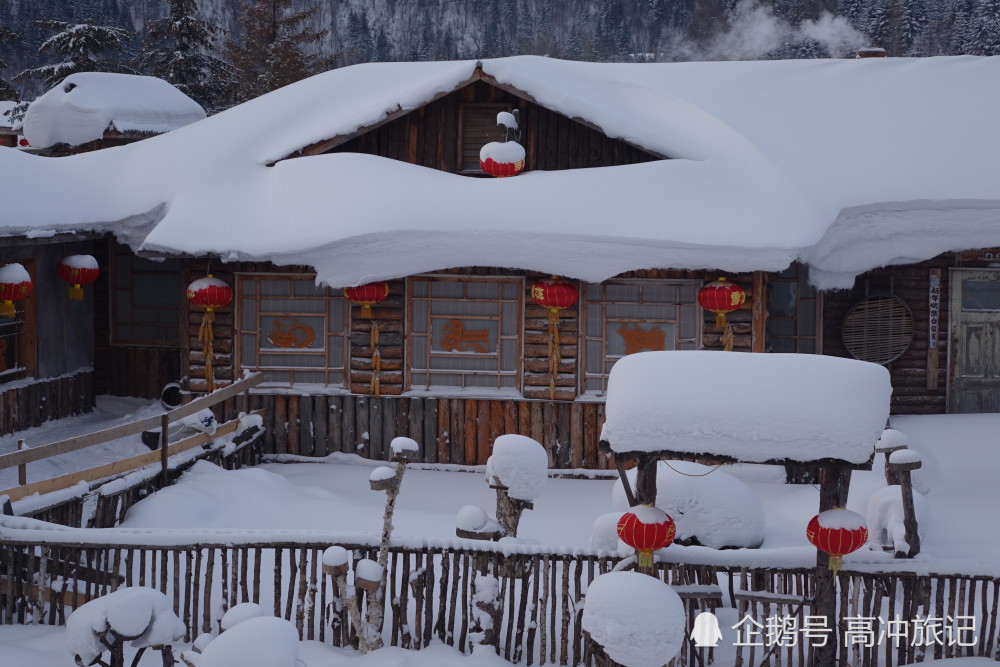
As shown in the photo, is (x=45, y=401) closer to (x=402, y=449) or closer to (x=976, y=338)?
(x=402, y=449)

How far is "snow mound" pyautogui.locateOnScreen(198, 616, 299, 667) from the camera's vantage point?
213 inches

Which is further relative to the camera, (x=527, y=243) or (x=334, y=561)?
(x=527, y=243)

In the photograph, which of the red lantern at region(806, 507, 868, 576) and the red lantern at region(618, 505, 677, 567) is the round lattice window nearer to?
the red lantern at region(806, 507, 868, 576)

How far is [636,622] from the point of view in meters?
6.13

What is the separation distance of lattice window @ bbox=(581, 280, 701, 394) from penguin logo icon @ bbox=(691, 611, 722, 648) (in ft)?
18.7

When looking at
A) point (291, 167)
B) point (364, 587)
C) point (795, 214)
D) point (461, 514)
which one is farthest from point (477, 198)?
point (364, 587)

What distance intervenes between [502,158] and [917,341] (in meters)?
6.96

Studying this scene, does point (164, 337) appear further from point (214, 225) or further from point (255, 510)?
point (255, 510)

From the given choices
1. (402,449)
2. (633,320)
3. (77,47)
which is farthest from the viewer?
(77,47)

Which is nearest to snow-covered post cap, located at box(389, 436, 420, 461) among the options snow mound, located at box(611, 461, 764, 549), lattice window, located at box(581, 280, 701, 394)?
snow mound, located at box(611, 461, 764, 549)

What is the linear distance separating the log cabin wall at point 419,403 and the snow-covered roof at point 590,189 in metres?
0.79

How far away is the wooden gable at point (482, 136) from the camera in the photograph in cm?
1425

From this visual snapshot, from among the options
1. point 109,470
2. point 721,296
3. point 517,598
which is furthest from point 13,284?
point 721,296

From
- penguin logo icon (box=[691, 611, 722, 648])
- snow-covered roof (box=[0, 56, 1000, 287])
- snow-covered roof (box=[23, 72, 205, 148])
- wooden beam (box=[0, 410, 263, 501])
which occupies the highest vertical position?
snow-covered roof (box=[23, 72, 205, 148])
